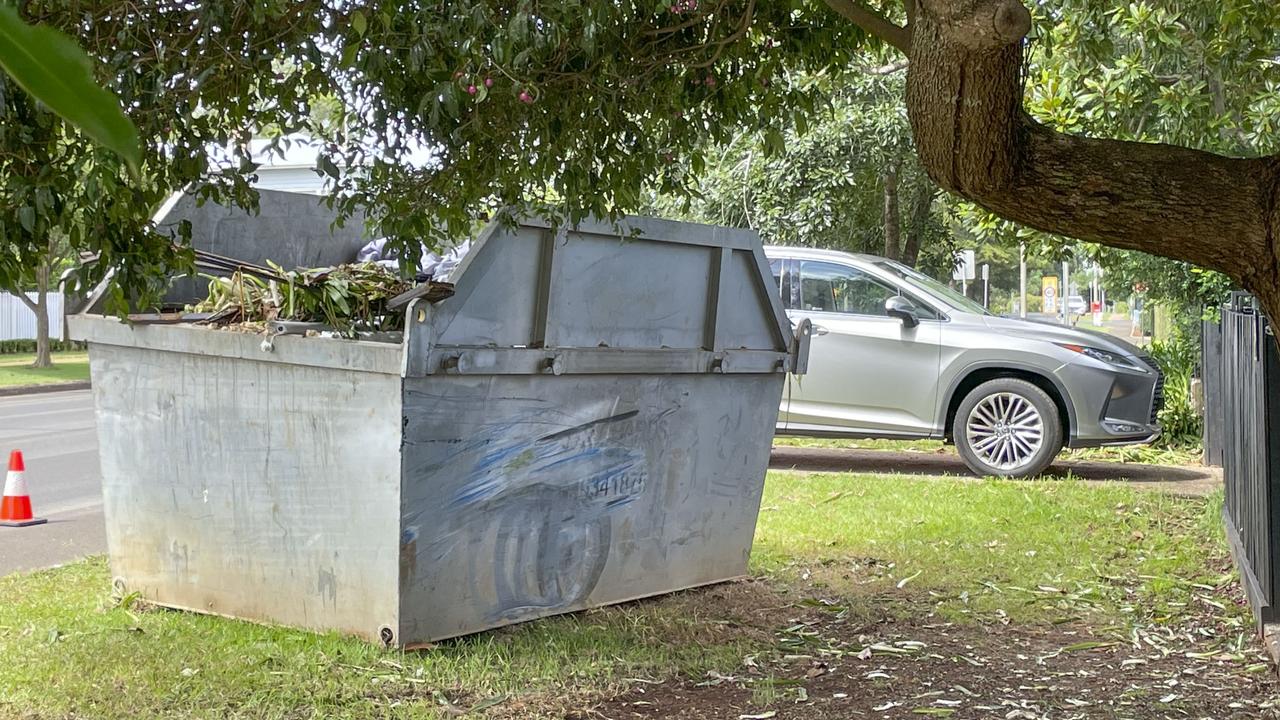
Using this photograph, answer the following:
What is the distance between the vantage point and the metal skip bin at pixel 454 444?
5.13 m

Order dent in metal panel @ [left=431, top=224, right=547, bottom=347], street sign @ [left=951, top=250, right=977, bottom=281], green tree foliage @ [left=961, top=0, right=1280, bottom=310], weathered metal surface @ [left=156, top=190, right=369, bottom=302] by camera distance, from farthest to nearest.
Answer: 1. street sign @ [left=951, top=250, right=977, bottom=281]
2. green tree foliage @ [left=961, top=0, right=1280, bottom=310]
3. weathered metal surface @ [left=156, top=190, right=369, bottom=302]
4. dent in metal panel @ [left=431, top=224, right=547, bottom=347]

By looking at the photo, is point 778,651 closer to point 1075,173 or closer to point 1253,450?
point 1253,450

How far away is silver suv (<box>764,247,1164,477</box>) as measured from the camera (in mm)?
10383

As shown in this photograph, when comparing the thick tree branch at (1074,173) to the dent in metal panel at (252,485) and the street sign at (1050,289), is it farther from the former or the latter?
the street sign at (1050,289)

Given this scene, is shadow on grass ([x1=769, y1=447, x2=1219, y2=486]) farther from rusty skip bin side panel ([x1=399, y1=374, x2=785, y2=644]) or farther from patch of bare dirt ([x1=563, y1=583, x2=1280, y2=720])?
patch of bare dirt ([x1=563, y1=583, x2=1280, y2=720])

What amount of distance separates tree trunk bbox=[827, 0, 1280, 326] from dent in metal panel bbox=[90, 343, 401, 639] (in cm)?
237

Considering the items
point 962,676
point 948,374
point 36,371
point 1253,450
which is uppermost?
point 948,374

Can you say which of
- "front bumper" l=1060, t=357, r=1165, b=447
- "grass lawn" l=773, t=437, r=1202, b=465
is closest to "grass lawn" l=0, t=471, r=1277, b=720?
"front bumper" l=1060, t=357, r=1165, b=447

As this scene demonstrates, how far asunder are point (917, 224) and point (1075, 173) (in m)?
14.2

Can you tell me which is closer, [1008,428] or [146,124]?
[146,124]

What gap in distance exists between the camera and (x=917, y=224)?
17.6m

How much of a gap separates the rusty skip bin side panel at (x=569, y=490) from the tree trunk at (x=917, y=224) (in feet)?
36.2

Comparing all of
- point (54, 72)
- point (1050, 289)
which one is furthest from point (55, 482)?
point (1050, 289)

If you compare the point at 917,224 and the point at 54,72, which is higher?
the point at 917,224
